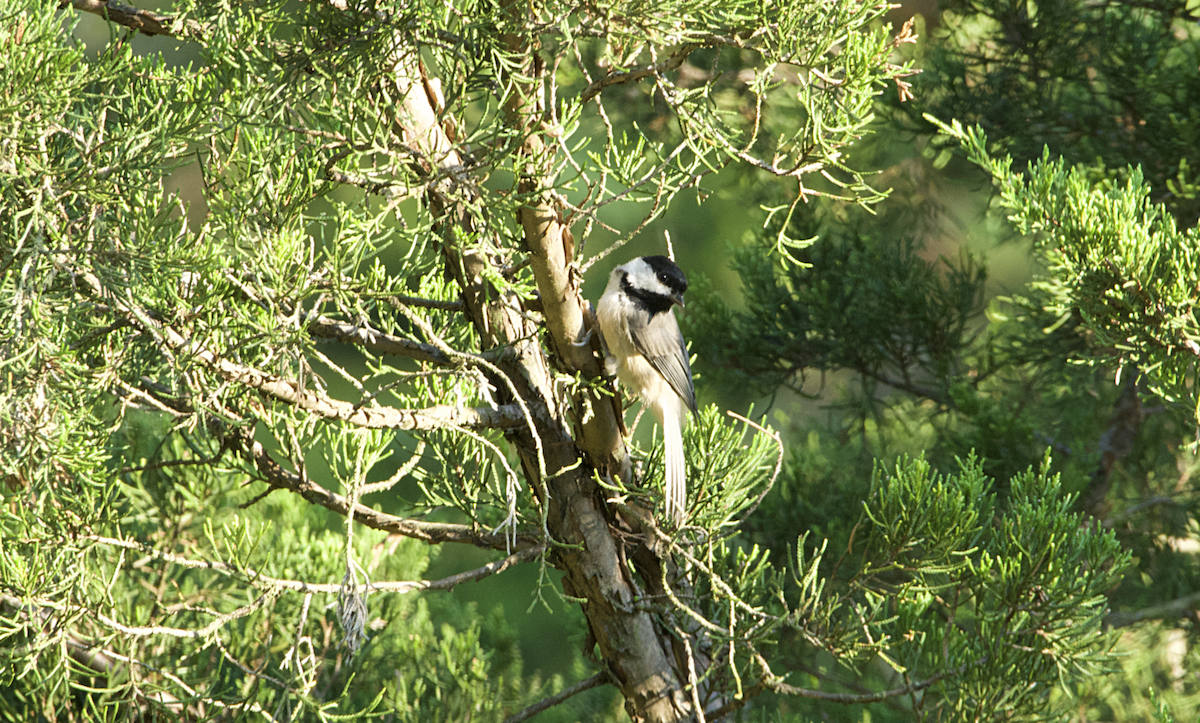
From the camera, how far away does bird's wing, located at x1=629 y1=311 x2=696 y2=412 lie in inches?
94.9

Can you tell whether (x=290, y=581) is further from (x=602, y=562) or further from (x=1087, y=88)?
(x=1087, y=88)

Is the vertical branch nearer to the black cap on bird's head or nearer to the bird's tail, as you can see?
the bird's tail

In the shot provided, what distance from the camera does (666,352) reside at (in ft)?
7.98

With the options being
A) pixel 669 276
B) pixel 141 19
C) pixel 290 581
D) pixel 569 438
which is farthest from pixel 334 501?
pixel 669 276

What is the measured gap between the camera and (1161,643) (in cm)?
326

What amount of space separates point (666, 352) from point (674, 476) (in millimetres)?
674

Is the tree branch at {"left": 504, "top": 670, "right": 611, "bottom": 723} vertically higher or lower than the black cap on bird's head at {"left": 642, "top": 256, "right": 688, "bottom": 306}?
lower

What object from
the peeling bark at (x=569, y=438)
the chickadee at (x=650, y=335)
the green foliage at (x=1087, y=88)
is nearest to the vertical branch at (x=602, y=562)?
the peeling bark at (x=569, y=438)

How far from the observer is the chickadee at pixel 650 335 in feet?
7.90

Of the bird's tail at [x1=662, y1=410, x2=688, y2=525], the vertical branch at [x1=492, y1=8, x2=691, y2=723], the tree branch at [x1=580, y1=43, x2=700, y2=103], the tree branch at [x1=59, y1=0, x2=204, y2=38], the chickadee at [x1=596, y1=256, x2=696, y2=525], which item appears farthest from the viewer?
the chickadee at [x1=596, y1=256, x2=696, y2=525]

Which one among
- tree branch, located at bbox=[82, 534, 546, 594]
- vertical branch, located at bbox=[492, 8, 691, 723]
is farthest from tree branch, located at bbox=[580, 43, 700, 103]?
tree branch, located at bbox=[82, 534, 546, 594]

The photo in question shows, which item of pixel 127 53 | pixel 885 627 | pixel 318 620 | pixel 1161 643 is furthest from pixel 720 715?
pixel 1161 643

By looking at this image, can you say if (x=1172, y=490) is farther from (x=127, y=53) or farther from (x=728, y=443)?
(x=127, y=53)

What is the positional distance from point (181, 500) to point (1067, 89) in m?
2.96
